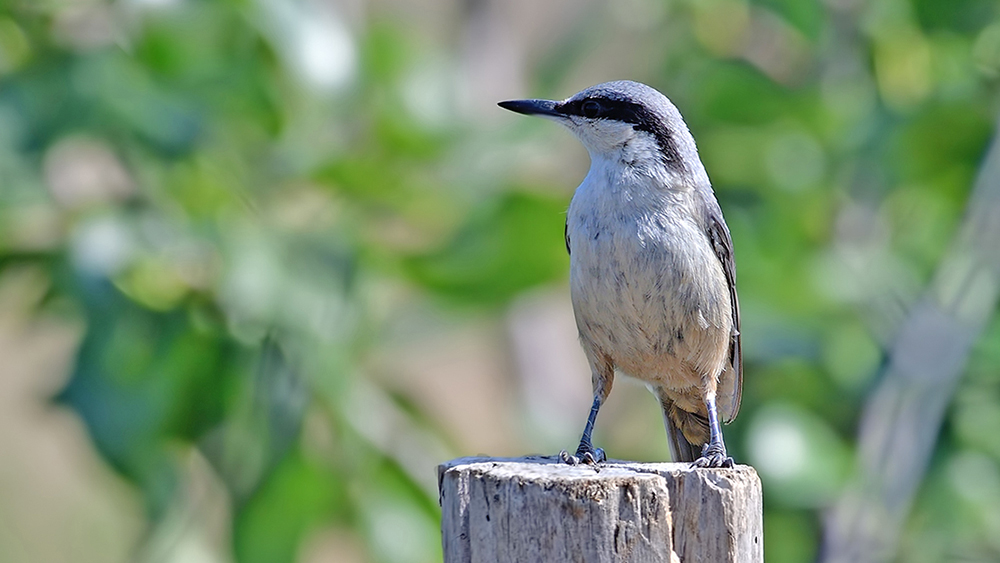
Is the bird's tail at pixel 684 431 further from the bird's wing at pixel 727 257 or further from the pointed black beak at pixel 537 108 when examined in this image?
the pointed black beak at pixel 537 108

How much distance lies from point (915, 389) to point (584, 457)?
2387 millimetres

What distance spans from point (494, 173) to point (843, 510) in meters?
2.23

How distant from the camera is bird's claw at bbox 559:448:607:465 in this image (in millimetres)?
2828

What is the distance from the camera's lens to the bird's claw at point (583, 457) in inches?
111

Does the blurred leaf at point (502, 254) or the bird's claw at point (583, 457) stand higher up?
the blurred leaf at point (502, 254)

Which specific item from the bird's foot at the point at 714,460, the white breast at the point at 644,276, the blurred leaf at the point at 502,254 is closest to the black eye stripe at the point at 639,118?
the white breast at the point at 644,276

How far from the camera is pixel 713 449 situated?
10.8 feet

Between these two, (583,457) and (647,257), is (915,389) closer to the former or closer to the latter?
(647,257)

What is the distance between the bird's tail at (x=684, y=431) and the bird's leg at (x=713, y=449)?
42mm

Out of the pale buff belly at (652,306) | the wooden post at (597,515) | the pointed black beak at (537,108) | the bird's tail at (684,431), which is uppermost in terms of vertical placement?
the pointed black beak at (537,108)

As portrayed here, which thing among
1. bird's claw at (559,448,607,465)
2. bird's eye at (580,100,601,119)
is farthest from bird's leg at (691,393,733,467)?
bird's eye at (580,100,601,119)

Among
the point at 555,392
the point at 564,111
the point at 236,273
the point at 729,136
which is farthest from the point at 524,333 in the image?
the point at 564,111

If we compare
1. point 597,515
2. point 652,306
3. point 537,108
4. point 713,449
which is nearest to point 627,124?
point 537,108

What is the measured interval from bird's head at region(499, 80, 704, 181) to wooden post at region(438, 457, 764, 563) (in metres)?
1.24
